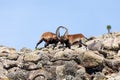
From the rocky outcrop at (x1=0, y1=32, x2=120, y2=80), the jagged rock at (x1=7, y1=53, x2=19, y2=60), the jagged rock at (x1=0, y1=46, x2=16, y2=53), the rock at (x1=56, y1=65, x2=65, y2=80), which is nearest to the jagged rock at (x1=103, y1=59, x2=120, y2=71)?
the rocky outcrop at (x1=0, y1=32, x2=120, y2=80)

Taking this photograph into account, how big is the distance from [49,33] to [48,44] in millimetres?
794

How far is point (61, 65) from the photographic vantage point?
2616 cm

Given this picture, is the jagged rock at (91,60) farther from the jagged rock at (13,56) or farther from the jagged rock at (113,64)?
the jagged rock at (13,56)

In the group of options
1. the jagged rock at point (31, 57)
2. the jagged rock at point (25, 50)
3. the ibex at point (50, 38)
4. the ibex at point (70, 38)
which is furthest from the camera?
the ibex at point (50, 38)

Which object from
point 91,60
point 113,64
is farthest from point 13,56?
point 113,64

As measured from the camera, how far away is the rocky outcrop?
25.1 meters

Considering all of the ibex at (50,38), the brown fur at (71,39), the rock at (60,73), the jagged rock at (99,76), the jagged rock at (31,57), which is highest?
the ibex at (50,38)

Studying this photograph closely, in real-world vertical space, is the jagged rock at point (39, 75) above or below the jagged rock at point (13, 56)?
below

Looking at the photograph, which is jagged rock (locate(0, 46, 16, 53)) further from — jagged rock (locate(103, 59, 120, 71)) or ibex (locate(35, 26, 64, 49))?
jagged rock (locate(103, 59, 120, 71))

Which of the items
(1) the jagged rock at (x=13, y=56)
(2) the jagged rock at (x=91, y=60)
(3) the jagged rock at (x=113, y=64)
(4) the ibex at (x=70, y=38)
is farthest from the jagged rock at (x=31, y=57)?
(4) the ibex at (x=70, y=38)

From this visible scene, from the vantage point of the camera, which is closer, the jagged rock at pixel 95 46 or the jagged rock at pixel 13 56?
the jagged rock at pixel 13 56

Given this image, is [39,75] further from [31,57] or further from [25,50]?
[25,50]

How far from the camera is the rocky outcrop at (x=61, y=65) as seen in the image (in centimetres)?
2509

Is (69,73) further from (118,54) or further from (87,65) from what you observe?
(118,54)
